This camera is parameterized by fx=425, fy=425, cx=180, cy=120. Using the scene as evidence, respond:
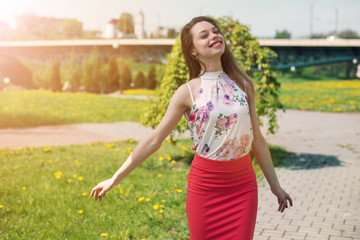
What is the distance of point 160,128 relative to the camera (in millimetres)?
2264

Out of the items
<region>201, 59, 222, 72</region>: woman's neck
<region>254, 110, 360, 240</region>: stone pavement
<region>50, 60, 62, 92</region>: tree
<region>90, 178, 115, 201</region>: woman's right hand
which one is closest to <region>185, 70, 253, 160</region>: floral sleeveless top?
<region>201, 59, 222, 72</region>: woman's neck

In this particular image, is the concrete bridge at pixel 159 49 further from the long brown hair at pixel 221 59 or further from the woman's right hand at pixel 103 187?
the woman's right hand at pixel 103 187

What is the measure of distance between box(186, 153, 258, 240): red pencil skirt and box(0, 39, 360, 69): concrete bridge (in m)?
44.4

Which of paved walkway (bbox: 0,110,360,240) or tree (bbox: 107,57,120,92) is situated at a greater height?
paved walkway (bbox: 0,110,360,240)

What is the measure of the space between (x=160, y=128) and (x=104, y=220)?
244 centimetres

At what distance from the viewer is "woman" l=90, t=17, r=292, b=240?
7.09ft

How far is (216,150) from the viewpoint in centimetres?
216

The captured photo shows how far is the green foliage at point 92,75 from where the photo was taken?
3903 centimetres

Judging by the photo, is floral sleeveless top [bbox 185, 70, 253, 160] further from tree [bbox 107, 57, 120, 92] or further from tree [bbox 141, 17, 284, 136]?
tree [bbox 107, 57, 120, 92]

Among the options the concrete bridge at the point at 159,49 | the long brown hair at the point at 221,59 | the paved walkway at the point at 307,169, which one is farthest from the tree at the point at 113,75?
the long brown hair at the point at 221,59

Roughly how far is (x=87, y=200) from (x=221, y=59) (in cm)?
323

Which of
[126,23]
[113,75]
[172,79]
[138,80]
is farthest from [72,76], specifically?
[126,23]

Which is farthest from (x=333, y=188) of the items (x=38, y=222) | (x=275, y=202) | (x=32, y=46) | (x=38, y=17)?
(x=38, y=17)

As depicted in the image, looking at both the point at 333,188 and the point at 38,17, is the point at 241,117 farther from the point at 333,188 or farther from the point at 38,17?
the point at 38,17
